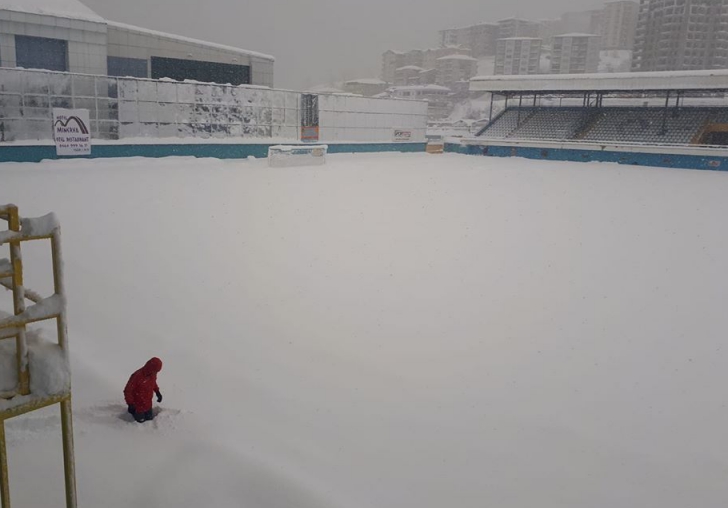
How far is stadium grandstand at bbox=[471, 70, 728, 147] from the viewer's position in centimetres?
3306

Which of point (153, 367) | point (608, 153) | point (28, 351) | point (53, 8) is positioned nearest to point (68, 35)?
point (53, 8)

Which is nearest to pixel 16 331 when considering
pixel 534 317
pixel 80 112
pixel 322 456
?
pixel 322 456

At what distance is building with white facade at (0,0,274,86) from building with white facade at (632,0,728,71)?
4310 inches

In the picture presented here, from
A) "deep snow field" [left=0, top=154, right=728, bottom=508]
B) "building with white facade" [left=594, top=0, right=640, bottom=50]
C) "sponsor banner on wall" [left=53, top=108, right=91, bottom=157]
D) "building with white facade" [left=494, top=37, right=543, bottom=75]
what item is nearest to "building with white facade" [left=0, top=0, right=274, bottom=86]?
"sponsor banner on wall" [left=53, top=108, right=91, bottom=157]

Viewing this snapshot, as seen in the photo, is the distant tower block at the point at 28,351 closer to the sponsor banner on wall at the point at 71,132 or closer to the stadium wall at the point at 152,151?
the stadium wall at the point at 152,151

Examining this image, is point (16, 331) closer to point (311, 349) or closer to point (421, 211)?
point (311, 349)

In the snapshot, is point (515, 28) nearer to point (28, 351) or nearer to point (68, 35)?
point (68, 35)

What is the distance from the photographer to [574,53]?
13762 cm

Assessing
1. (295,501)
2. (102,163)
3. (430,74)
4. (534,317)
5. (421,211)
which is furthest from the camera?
(430,74)

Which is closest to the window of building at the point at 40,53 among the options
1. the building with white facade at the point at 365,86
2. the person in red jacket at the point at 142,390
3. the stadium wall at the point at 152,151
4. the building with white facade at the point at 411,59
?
the stadium wall at the point at 152,151

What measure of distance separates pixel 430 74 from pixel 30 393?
6112 inches

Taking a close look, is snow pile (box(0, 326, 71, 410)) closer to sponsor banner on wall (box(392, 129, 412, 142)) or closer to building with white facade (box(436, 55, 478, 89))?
sponsor banner on wall (box(392, 129, 412, 142))

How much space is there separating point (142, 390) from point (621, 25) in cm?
23015

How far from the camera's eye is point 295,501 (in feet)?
14.3
